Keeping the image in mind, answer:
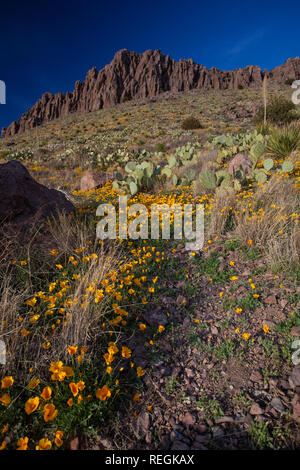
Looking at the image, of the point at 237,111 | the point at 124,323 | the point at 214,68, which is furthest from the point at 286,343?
the point at 214,68

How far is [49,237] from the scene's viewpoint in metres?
3.83

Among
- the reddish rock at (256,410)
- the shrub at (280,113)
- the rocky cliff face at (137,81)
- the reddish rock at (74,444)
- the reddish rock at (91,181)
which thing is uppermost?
the rocky cliff face at (137,81)

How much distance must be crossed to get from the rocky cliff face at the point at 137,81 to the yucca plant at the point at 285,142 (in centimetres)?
5979

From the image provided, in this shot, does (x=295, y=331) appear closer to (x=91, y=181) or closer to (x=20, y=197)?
(x=20, y=197)

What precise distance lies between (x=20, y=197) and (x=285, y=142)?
726 cm

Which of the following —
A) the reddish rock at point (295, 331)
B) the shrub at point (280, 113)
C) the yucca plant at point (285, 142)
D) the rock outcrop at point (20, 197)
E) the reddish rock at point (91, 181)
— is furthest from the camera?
the shrub at point (280, 113)

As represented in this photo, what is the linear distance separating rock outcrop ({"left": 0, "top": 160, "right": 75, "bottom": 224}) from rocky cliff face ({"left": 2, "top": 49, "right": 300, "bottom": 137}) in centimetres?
6275

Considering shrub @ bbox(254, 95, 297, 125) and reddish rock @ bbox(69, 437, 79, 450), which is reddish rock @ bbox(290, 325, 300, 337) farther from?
shrub @ bbox(254, 95, 297, 125)

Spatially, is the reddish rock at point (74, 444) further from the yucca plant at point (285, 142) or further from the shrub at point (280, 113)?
the shrub at point (280, 113)

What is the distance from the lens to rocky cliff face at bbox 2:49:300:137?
60250 mm

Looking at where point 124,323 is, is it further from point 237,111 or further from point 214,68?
point 214,68

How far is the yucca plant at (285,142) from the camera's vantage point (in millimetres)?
7129

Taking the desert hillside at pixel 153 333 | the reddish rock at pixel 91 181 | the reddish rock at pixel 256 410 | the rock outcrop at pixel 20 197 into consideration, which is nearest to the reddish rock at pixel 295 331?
the desert hillside at pixel 153 333

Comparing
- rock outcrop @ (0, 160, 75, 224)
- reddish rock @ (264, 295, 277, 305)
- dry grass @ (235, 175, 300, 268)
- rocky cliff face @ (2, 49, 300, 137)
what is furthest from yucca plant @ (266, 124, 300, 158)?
rocky cliff face @ (2, 49, 300, 137)
